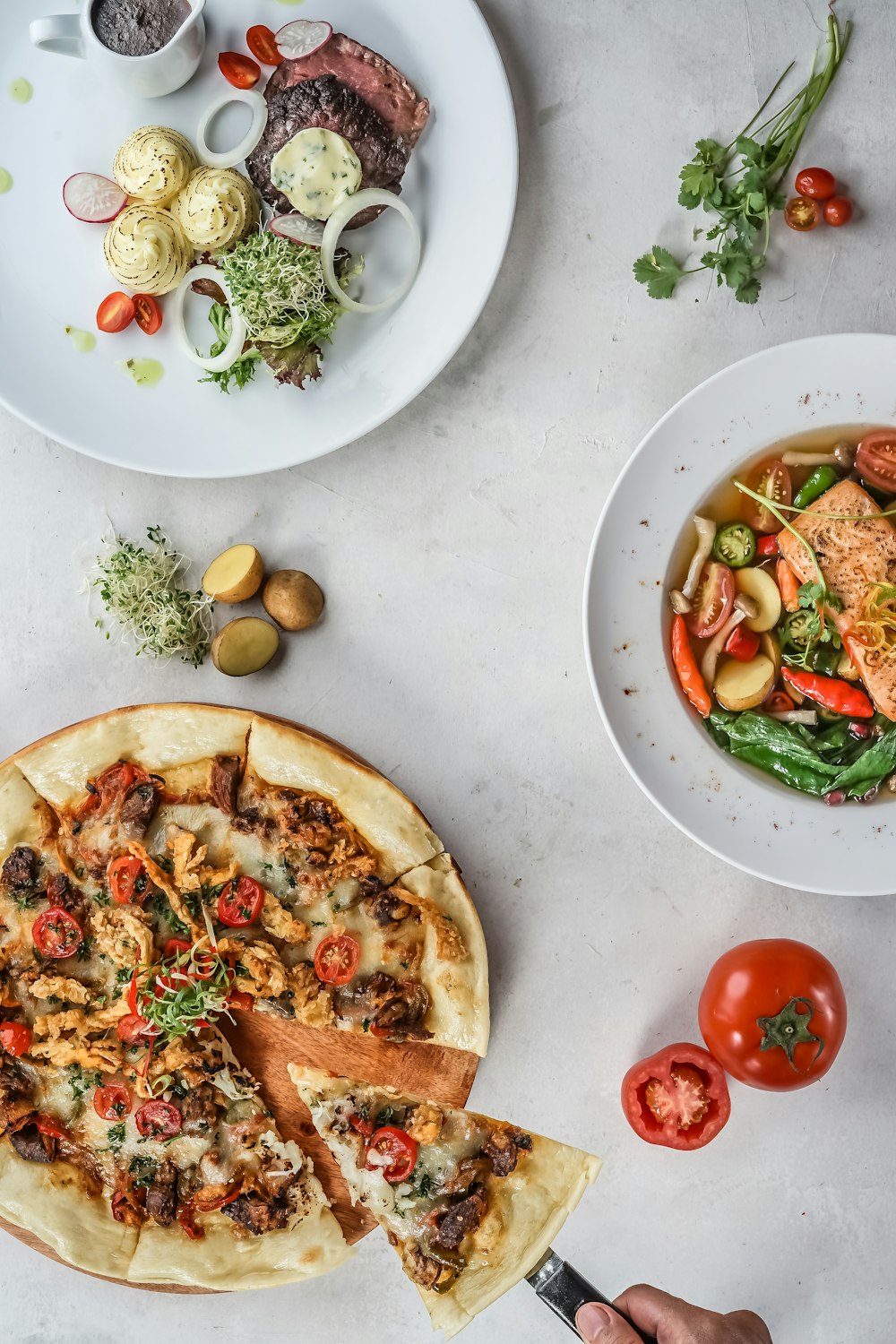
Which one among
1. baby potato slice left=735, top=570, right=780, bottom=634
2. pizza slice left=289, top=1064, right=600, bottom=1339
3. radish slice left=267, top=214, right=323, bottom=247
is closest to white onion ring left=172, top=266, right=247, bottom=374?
radish slice left=267, top=214, right=323, bottom=247

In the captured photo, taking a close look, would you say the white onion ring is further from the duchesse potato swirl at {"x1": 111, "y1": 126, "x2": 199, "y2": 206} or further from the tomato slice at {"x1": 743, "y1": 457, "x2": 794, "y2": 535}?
the tomato slice at {"x1": 743, "y1": 457, "x2": 794, "y2": 535}

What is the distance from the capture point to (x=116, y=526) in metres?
5.00

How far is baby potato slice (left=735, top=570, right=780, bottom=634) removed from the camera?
15.0ft

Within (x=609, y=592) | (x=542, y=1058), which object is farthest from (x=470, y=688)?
(x=542, y=1058)

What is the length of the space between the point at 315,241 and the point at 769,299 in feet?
7.44

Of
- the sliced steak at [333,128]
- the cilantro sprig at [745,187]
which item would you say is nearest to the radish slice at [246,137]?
the sliced steak at [333,128]

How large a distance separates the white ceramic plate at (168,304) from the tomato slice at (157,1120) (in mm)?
3029

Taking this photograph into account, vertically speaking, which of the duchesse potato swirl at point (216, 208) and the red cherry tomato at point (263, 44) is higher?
the red cherry tomato at point (263, 44)

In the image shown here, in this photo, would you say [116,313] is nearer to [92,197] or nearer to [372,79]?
[92,197]

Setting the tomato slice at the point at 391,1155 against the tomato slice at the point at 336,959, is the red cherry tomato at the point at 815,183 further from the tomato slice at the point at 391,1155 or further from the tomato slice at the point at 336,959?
the tomato slice at the point at 391,1155

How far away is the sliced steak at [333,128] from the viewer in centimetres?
432

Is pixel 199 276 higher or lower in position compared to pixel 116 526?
higher

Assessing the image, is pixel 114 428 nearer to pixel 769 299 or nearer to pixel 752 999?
pixel 769 299

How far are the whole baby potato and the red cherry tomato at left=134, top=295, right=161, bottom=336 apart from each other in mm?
1316
